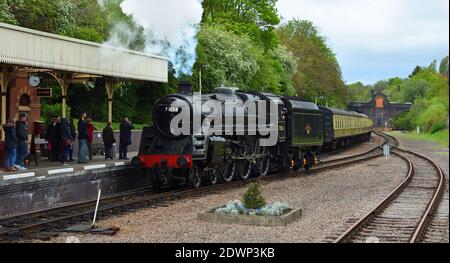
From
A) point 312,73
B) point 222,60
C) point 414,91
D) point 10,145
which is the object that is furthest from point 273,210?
point 312,73

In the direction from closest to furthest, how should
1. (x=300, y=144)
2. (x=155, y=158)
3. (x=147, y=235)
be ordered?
(x=147, y=235) < (x=155, y=158) < (x=300, y=144)

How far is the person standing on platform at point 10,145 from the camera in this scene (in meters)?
15.0

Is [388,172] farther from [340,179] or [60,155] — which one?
[60,155]

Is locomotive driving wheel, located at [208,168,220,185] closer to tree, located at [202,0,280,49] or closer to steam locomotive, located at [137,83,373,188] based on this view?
steam locomotive, located at [137,83,373,188]

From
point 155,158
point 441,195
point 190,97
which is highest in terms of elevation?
point 190,97

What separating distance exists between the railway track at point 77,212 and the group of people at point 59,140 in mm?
2223

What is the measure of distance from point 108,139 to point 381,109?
2177 inches

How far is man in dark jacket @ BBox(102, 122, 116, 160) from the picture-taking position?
19.8 m

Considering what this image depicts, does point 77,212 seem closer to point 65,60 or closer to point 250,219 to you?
point 250,219

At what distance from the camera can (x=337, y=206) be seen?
14.4 m

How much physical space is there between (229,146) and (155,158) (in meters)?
2.88

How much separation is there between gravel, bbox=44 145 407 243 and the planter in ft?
0.58

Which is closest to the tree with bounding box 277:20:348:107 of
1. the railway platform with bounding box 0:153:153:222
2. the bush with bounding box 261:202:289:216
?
the railway platform with bounding box 0:153:153:222
